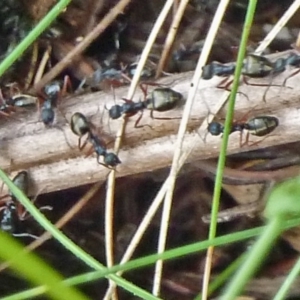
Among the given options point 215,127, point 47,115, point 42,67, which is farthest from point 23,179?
point 215,127

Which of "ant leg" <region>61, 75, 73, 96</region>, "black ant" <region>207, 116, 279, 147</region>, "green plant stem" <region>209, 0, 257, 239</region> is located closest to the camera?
"green plant stem" <region>209, 0, 257, 239</region>

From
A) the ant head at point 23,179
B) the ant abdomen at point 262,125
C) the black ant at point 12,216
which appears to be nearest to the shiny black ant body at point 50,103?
the ant head at point 23,179

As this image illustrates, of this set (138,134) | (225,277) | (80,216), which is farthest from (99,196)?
(225,277)

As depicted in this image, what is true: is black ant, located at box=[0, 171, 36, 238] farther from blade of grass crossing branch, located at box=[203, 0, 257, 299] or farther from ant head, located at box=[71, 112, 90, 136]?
blade of grass crossing branch, located at box=[203, 0, 257, 299]

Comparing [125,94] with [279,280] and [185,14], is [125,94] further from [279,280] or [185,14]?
[279,280]

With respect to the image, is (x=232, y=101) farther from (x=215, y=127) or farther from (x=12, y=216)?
(x=12, y=216)

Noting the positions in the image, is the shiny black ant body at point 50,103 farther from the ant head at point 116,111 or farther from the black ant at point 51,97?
the ant head at point 116,111

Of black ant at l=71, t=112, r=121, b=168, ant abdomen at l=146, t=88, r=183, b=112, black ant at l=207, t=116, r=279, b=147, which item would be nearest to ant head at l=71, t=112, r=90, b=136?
black ant at l=71, t=112, r=121, b=168
